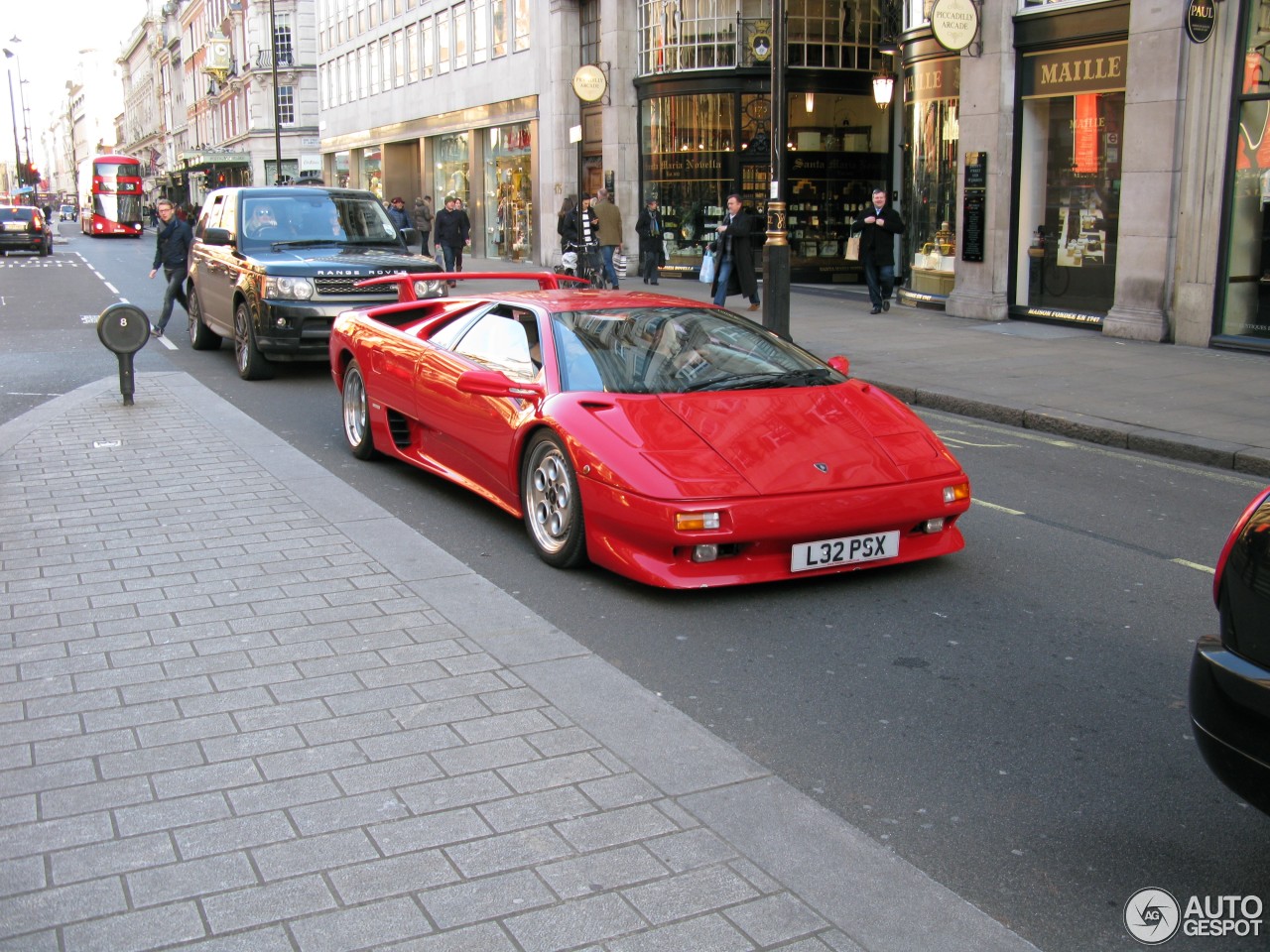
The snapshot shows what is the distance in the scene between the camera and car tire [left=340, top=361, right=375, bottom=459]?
29.0 feet

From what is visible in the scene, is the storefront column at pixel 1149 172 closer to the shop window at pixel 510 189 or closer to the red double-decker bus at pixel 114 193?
the shop window at pixel 510 189

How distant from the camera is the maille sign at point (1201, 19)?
13.7m

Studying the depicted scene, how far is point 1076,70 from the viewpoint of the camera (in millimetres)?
16312

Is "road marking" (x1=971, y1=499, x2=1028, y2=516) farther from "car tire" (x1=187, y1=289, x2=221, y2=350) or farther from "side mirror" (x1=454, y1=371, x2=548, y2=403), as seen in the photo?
"car tire" (x1=187, y1=289, x2=221, y2=350)

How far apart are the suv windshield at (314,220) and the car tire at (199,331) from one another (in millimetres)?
1929

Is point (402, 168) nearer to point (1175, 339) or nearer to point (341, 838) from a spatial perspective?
point (1175, 339)

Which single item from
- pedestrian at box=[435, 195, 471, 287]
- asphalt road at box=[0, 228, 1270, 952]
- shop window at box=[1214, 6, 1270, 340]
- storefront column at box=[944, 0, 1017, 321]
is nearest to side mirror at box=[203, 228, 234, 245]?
asphalt road at box=[0, 228, 1270, 952]

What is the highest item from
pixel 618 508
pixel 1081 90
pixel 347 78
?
pixel 347 78

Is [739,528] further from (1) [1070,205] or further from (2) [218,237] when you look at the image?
(1) [1070,205]

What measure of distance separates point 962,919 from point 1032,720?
143 centimetres

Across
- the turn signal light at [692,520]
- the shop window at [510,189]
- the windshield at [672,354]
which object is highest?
the shop window at [510,189]

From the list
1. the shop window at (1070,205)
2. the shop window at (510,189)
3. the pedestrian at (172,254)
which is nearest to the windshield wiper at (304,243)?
the pedestrian at (172,254)

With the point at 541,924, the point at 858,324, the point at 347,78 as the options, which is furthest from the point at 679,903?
the point at 347,78

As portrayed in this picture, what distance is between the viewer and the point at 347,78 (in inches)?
2094
